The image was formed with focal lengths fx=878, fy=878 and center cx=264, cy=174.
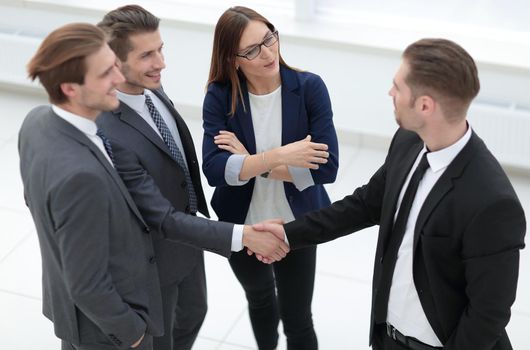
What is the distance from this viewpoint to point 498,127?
4898 millimetres

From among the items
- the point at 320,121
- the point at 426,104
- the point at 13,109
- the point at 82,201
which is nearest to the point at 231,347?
the point at 320,121

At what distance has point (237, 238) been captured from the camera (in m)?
2.90

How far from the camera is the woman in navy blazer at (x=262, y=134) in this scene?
2.91 meters

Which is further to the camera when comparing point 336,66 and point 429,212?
point 336,66

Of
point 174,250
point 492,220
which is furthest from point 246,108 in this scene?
point 492,220

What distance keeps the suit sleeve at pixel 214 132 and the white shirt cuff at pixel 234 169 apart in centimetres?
2

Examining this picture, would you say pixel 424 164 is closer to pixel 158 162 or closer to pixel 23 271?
pixel 158 162

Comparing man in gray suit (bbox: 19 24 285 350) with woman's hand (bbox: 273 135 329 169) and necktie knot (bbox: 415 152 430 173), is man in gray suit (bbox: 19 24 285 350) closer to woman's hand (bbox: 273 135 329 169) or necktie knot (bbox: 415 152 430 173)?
woman's hand (bbox: 273 135 329 169)

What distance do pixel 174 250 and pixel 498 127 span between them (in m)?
2.55

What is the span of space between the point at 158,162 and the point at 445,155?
93cm

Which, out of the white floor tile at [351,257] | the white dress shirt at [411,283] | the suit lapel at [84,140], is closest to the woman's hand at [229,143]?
the suit lapel at [84,140]

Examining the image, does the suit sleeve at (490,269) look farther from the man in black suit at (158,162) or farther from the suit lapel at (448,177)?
the man in black suit at (158,162)

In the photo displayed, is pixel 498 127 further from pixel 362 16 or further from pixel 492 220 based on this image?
pixel 492 220

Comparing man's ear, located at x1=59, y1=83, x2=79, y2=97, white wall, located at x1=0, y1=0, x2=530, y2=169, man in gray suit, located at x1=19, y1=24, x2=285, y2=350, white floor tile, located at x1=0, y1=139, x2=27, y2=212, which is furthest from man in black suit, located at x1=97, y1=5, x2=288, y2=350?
white wall, located at x1=0, y1=0, x2=530, y2=169
